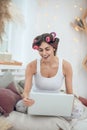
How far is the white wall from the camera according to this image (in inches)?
131

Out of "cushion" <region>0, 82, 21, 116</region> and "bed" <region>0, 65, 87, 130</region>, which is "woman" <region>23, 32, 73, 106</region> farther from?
"cushion" <region>0, 82, 21, 116</region>

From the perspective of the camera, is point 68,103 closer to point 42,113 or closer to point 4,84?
point 42,113

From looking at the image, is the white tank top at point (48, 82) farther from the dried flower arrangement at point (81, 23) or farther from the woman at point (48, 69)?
the dried flower arrangement at point (81, 23)

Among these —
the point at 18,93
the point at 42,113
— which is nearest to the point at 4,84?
the point at 18,93

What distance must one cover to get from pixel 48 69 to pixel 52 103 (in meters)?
0.24

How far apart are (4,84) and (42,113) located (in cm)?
94

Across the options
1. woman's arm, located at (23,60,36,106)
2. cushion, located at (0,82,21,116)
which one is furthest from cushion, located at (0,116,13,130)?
woman's arm, located at (23,60,36,106)

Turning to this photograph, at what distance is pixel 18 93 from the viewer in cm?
251

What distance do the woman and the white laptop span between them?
3.5 inches

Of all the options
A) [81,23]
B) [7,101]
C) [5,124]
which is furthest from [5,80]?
[81,23]

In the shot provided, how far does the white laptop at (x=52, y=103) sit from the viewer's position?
5.42 feet

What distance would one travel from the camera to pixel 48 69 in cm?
178

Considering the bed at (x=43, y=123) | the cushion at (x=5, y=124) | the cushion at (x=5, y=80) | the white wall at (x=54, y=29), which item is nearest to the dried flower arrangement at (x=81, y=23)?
the white wall at (x=54, y=29)

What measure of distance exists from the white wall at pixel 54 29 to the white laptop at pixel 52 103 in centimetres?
167
